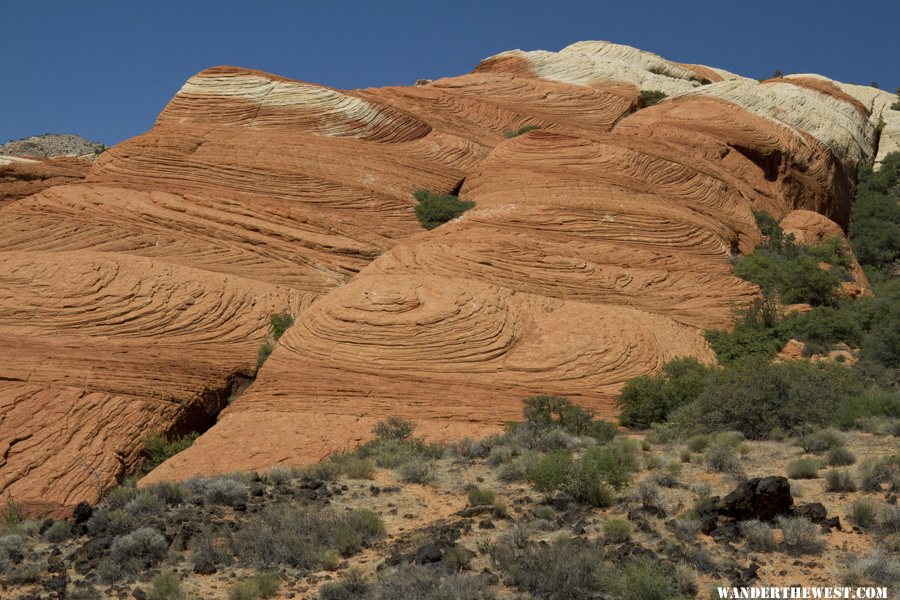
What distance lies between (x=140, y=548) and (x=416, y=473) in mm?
4868

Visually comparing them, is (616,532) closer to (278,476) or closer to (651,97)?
(278,476)

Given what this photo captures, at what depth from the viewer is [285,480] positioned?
15586 millimetres

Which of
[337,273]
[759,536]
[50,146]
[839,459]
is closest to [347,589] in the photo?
[759,536]

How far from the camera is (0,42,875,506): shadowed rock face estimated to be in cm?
2127

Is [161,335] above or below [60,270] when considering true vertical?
below

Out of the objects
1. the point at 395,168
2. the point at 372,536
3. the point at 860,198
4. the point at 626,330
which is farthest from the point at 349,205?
the point at 860,198

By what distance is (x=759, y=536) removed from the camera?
38.2ft

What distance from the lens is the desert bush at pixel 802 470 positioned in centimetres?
1412

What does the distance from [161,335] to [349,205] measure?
377 inches

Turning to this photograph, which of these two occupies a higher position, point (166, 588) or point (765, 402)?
point (765, 402)

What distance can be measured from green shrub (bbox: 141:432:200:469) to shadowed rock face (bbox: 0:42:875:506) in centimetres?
28

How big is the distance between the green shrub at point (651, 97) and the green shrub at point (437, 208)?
1938cm

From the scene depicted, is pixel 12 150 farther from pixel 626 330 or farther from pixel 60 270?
pixel 626 330

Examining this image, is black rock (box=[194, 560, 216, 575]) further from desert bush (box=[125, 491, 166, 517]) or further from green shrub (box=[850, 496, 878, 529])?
green shrub (box=[850, 496, 878, 529])
